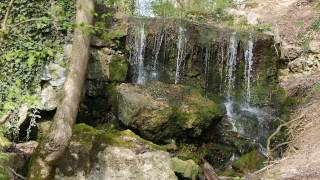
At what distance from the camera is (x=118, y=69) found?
9992 mm

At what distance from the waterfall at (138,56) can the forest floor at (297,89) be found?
12.0ft

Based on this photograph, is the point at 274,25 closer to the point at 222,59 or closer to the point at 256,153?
the point at 222,59

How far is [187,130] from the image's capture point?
29.4 ft

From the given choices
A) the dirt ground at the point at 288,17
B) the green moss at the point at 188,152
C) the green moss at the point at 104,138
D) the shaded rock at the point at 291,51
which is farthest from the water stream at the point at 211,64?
the green moss at the point at 104,138

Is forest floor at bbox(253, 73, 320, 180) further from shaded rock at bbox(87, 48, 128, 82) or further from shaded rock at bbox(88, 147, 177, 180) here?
shaded rock at bbox(87, 48, 128, 82)

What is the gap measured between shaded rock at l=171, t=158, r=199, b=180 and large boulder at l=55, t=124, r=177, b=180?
0.37 meters

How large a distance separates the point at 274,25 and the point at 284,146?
6.07 meters

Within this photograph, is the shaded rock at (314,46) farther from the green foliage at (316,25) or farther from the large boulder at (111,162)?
the large boulder at (111,162)

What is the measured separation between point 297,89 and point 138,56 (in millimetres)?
3909

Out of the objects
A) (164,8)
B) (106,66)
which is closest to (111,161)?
(106,66)

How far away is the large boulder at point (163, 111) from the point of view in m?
8.64

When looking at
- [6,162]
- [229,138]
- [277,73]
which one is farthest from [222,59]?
[6,162]

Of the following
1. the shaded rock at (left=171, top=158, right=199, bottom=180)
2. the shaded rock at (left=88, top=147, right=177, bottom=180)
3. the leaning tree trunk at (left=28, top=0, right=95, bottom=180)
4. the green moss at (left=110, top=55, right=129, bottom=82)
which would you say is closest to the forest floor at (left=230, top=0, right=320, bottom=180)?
the shaded rock at (left=171, top=158, right=199, bottom=180)

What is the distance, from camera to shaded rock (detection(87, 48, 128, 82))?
9.77 meters
